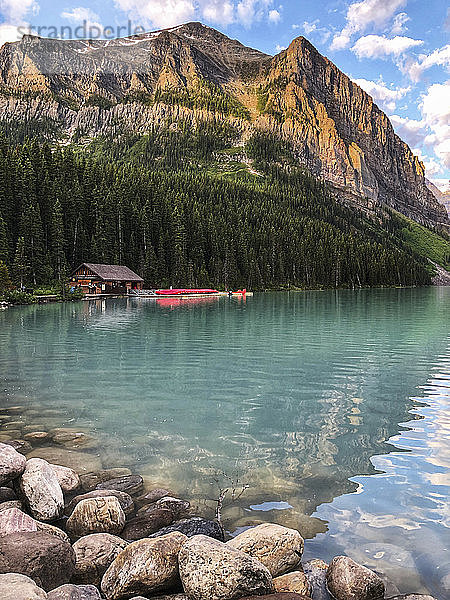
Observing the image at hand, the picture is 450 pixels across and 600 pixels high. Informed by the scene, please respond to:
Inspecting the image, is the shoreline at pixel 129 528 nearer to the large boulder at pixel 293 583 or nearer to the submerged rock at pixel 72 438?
the large boulder at pixel 293 583

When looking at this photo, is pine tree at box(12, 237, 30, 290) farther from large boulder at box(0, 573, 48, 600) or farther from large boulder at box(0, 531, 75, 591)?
large boulder at box(0, 573, 48, 600)

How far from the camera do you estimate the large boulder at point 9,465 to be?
29.9 ft

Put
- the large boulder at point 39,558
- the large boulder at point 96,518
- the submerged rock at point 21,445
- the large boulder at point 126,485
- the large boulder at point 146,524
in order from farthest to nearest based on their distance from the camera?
the submerged rock at point 21,445 → the large boulder at point 126,485 → the large boulder at point 96,518 → the large boulder at point 146,524 → the large boulder at point 39,558

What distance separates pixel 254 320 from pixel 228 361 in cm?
2438

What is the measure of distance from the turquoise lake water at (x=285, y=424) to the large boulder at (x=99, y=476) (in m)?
0.46

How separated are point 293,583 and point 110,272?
9564 centimetres

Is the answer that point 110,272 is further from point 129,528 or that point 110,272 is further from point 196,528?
point 196,528

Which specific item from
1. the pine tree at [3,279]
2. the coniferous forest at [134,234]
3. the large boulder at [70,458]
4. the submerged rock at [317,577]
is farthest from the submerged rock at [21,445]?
the coniferous forest at [134,234]

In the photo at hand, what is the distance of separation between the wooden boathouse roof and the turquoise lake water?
6327cm

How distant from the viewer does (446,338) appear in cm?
3650

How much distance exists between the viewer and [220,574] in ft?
20.2

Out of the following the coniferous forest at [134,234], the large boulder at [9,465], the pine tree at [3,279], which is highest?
the coniferous forest at [134,234]

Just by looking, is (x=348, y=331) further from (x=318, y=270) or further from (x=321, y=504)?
(x=318, y=270)

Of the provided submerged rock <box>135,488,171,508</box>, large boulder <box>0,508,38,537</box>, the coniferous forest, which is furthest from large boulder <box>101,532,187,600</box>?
the coniferous forest
